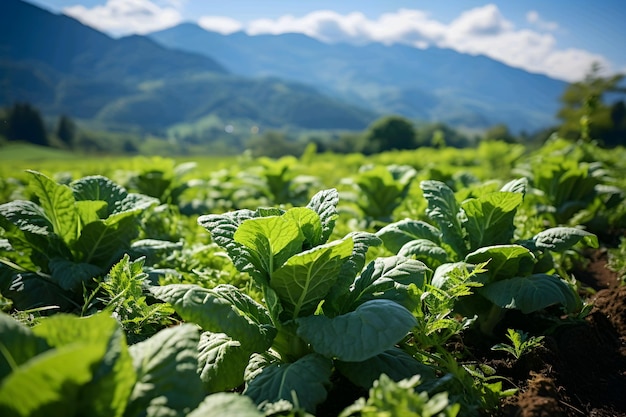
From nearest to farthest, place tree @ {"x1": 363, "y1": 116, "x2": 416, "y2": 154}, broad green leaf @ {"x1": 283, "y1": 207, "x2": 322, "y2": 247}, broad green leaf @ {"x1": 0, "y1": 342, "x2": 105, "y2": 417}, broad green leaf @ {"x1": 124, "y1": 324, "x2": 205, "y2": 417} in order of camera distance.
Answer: broad green leaf @ {"x1": 0, "y1": 342, "x2": 105, "y2": 417} < broad green leaf @ {"x1": 124, "y1": 324, "x2": 205, "y2": 417} < broad green leaf @ {"x1": 283, "y1": 207, "x2": 322, "y2": 247} < tree @ {"x1": 363, "y1": 116, "x2": 416, "y2": 154}

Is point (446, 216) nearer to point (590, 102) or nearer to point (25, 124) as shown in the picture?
point (590, 102)

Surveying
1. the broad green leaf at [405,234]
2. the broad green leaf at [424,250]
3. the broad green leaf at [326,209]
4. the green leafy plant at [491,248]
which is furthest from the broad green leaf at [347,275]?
the broad green leaf at [405,234]

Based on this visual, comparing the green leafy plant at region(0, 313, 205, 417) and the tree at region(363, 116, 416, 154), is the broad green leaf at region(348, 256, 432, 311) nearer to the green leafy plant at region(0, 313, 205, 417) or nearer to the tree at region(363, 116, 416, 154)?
the green leafy plant at region(0, 313, 205, 417)

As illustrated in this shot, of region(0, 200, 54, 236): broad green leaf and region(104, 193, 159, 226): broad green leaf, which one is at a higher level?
region(104, 193, 159, 226): broad green leaf

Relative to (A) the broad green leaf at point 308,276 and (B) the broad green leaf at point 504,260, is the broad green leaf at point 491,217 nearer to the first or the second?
(B) the broad green leaf at point 504,260

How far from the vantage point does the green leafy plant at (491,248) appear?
8.84 feet

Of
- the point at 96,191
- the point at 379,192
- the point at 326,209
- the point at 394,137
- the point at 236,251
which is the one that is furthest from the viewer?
the point at 394,137

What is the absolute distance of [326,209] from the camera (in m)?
2.53

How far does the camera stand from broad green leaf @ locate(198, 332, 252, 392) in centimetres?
214

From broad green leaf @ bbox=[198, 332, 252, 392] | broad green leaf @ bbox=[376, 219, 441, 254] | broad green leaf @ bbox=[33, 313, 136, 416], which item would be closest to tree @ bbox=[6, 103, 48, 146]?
broad green leaf @ bbox=[376, 219, 441, 254]

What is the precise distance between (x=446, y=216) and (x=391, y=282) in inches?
39.9

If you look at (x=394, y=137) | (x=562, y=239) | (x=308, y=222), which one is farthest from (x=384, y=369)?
(x=394, y=137)

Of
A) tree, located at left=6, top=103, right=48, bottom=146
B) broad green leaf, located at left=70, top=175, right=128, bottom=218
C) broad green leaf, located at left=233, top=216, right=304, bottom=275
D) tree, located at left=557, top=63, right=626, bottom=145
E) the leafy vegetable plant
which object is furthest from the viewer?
tree, located at left=6, top=103, right=48, bottom=146

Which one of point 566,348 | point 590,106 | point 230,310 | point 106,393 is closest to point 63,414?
point 106,393
